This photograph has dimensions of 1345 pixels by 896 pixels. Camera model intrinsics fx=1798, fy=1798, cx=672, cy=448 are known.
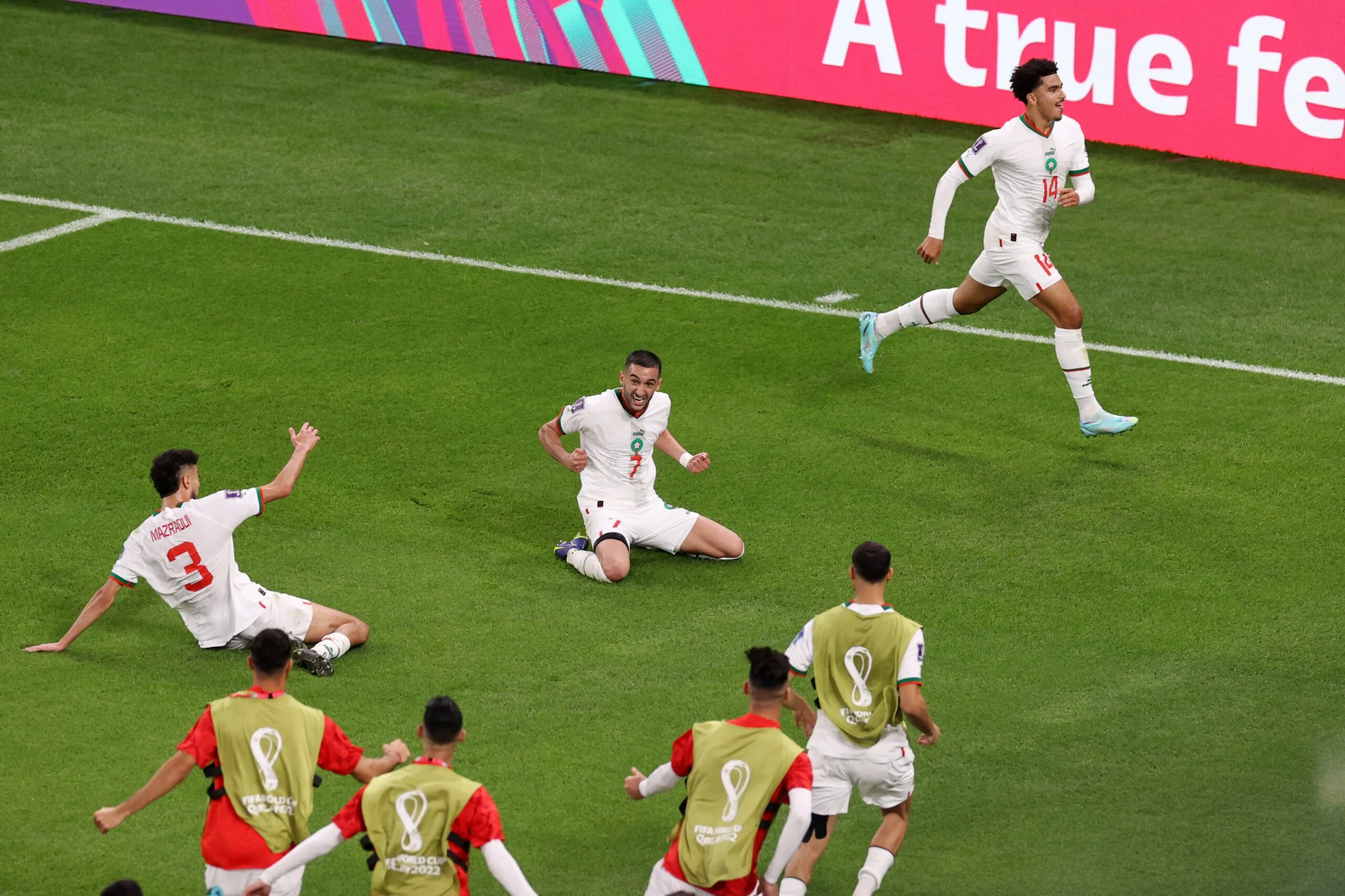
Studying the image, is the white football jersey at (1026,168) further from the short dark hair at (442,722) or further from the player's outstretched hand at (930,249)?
the short dark hair at (442,722)

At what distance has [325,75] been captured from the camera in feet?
69.3

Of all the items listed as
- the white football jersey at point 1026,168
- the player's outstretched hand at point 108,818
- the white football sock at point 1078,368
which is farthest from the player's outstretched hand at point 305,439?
the white football sock at point 1078,368

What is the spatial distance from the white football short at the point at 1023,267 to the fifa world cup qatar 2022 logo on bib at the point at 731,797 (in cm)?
651

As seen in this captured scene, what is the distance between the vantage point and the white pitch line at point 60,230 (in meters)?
16.4

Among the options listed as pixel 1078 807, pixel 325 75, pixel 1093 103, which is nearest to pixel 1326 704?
pixel 1078 807

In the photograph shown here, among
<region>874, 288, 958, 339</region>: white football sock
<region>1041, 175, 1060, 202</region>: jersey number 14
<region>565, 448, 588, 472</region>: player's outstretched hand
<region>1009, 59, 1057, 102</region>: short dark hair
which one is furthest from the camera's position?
<region>874, 288, 958, 339</region>: white football sock

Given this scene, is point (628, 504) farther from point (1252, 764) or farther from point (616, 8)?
point (616, 8)

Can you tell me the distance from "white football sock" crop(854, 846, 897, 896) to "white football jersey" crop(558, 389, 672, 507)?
3.74 meters

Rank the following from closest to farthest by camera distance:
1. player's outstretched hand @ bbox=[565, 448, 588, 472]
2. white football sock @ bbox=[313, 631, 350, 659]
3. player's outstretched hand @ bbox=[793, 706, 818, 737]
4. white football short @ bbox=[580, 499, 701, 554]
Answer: player's outstretched hand @ bbox=[793, 706, 818, 737]
white football sock @ bbox=[313, 631, 350, 659]
player's outstretched hand @ bbox=[565, 448, 588, 472]
white football short @ bbox=[580, 499, 701, 554]

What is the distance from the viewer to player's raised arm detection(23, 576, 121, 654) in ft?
30.9

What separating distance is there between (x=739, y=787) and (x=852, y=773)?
112cm

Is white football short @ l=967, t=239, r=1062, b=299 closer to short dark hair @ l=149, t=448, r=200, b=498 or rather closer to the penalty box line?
the penalty box line

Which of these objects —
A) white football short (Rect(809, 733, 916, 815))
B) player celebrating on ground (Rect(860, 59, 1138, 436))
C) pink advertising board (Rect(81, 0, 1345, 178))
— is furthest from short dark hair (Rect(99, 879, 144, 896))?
pink advertising board (Rect(81, 0, 1345, 178))

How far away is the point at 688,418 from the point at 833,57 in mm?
7934
